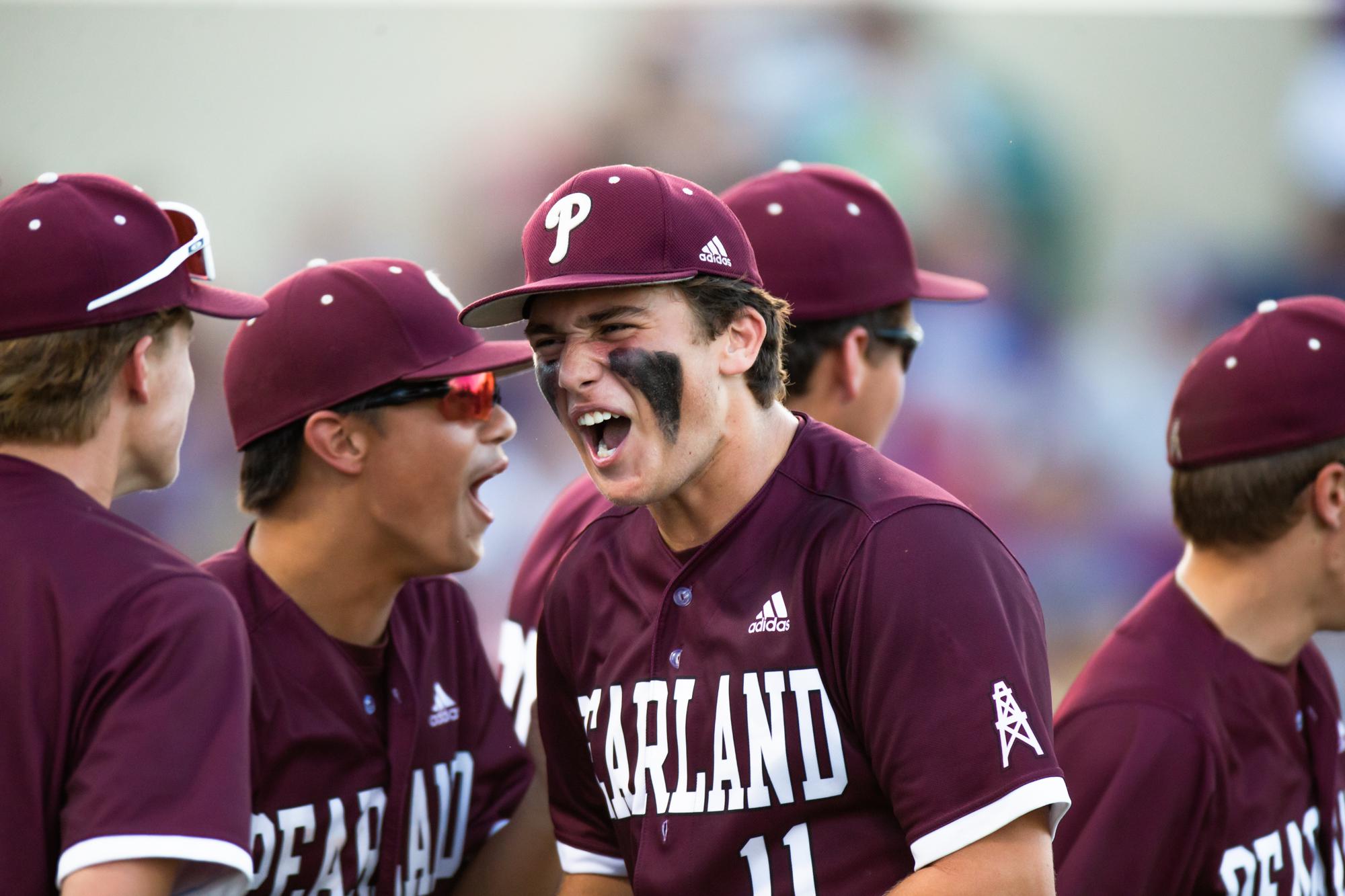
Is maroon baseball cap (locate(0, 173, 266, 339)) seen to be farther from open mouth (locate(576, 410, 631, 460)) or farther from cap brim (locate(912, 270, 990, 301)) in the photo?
cap brim (locate(912, 270, 990, 301))

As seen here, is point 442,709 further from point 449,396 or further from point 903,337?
point 903,337

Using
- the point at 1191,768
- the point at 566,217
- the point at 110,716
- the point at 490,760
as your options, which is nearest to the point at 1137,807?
the point at 1191,768

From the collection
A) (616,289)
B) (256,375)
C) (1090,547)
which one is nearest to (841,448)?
(616,289)

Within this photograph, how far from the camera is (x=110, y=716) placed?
6.57 feet

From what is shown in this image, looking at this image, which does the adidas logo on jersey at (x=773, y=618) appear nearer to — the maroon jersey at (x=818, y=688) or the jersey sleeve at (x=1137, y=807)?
the maroon jersey at (x=818, y=688)

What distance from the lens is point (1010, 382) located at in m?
8.70

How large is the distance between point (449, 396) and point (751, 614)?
3.71 feet

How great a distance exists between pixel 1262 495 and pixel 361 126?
6621 millimetres

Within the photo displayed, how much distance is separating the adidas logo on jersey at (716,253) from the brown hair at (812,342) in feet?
2.93

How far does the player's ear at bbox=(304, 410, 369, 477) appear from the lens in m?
3.06

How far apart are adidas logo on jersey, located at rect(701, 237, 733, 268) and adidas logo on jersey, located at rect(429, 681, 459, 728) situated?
126 centimetres

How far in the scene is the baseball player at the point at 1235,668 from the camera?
2.62 metres

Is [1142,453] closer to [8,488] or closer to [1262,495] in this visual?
[1262,495]

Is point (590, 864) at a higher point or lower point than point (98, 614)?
lower
